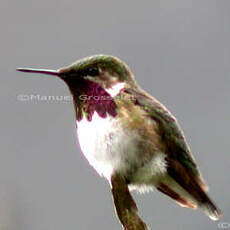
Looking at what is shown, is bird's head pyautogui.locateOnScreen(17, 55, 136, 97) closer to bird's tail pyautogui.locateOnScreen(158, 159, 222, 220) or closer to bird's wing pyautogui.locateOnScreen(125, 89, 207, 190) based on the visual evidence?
bird's wing pyautogui.locateOnScreen(125, 89, 207, 190)

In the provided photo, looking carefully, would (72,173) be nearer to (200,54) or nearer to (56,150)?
(56,150)

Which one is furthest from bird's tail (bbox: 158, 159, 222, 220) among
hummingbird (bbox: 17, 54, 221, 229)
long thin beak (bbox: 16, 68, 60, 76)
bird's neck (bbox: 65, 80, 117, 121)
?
long thin beak (bbox: 16, 68, 60, 76)

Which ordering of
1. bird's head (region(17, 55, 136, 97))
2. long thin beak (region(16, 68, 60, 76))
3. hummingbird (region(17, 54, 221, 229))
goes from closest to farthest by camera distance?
long thin beak (region(16, 68, 60, 76)) → bird's head (region(17, 55, 136, 97)) → hummingbird (region(17, 54, 221, 229))

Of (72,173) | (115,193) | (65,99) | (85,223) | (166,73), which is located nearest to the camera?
(115,193)

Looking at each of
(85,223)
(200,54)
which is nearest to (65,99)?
(85,223)

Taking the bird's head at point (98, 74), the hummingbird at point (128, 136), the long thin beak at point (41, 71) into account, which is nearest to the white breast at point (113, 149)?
the hummingbird at point (128, 136)

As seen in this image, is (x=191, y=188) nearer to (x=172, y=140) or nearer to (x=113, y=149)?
(x=172, y=140)

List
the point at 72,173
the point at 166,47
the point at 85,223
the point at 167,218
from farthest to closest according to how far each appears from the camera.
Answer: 1. the point at 166,47
2. the point at 72,173
3. the point at 85,223
4. the point at 167,218

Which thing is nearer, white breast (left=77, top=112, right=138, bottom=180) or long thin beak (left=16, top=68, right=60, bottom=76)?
long thin beak (left=16, top=68, right=60, bottom=76)
